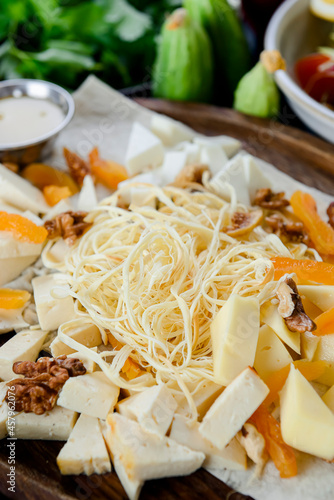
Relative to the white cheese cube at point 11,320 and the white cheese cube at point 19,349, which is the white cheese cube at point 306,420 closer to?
the white cheese cube at point 19,349

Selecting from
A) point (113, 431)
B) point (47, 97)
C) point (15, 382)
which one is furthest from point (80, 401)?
point (47, 97)

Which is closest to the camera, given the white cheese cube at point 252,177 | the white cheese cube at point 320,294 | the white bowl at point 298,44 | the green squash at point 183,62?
the white cheese cube at point 320,294

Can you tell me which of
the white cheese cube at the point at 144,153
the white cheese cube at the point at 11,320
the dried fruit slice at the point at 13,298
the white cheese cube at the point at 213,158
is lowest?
the white cheese cube at the point at 11,320

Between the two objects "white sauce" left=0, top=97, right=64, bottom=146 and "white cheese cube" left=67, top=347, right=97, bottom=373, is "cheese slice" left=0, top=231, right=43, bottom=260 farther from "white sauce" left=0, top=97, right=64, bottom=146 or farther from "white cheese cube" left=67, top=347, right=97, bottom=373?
"white sauce" left=0, top=97, right=64, bottom=146

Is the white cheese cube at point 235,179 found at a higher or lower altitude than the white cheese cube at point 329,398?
higher

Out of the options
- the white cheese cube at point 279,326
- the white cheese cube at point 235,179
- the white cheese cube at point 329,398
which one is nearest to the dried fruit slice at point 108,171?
the white cheese cube at point 235,179

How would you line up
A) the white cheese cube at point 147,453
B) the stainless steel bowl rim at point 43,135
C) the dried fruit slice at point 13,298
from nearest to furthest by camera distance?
the white cheese cube at point 147,453, the dried fruit slice at point 13,298, the stainless steel bowl rim at point 43,135

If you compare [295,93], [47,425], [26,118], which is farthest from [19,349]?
[295,93]

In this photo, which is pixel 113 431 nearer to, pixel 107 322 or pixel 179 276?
pixel 107 322
